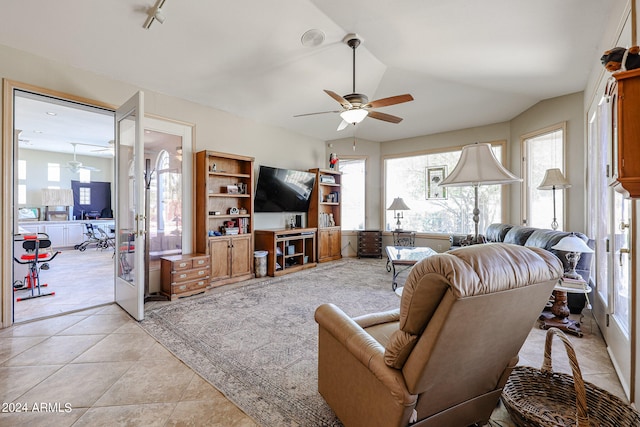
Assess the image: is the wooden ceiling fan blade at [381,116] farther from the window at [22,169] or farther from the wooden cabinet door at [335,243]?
the window at [22,169]

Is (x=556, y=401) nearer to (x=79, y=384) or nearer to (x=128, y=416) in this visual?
(x=128, y=416)

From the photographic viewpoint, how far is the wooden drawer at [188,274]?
376 cm

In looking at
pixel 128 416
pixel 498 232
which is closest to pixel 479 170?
pixel 128 416

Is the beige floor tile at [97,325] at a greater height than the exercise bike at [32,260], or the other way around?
the exercise bike at [32,260]

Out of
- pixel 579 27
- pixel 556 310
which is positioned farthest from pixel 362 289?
pixel 579 27

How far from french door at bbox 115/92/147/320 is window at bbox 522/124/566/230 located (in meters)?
5.53

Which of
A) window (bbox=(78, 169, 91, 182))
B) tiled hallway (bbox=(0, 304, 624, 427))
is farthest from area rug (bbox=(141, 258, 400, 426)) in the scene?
window (bbox=(78, 169, 91, 182))

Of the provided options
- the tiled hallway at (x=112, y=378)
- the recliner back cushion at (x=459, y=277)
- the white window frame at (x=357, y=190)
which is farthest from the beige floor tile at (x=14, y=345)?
the white window frame at (x=357, y=190)

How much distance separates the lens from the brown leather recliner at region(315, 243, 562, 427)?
1.01 meters

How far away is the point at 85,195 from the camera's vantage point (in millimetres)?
9016

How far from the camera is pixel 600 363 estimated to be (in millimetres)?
2270

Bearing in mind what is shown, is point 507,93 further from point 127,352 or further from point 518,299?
point 127,352

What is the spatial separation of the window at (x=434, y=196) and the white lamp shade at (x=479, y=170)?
439cm

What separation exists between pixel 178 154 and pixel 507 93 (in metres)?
5.11
